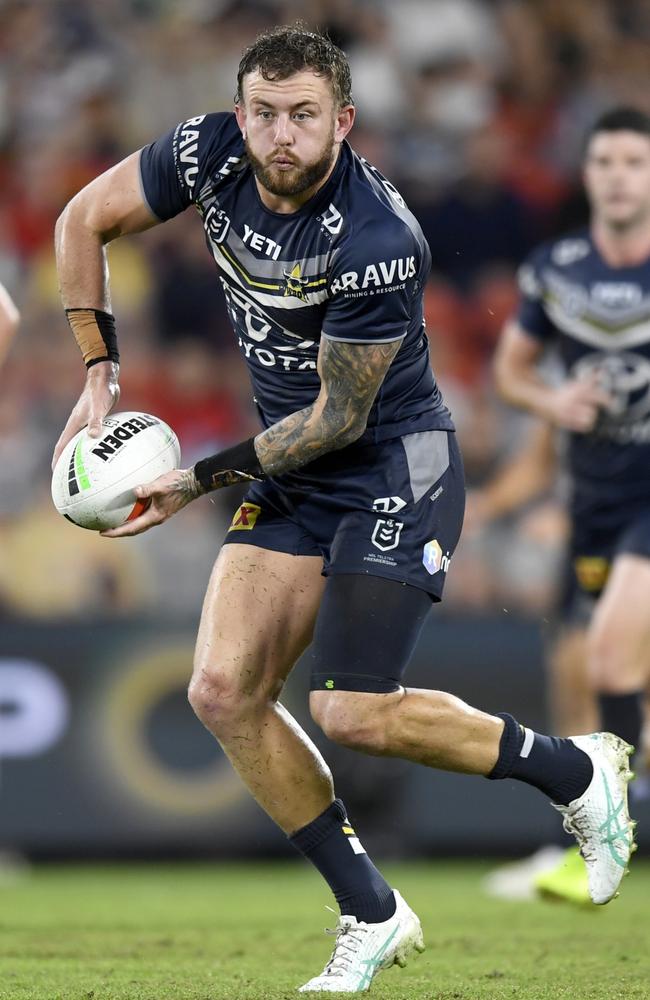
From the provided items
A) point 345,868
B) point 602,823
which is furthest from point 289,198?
point 602,823

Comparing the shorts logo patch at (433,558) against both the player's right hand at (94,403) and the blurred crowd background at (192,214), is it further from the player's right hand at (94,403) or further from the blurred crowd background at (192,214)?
the blurred crowd background at (192,214)

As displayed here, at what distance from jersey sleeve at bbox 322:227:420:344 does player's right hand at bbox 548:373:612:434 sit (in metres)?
2.66

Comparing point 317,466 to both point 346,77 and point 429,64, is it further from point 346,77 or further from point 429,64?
point 429,64

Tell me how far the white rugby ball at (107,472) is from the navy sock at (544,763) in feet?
4.28

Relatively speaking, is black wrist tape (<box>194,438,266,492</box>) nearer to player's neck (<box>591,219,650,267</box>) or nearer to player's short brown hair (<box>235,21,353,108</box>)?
player's short brown hair (<box>235,21,353,108</box>)

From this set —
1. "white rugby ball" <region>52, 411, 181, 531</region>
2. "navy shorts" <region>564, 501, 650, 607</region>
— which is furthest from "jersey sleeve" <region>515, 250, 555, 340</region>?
"white rugby ball" <region>52, 411, 181, 531</region>

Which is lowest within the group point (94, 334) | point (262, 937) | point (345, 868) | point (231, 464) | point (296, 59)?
point (262, 937)

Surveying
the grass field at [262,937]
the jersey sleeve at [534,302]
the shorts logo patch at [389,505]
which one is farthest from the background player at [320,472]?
the jersey sleeve at [534,302]

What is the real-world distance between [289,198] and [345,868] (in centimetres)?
198

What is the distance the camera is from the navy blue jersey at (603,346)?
23.5 ft

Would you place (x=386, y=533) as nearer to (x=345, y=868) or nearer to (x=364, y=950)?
(x=345, y=868)

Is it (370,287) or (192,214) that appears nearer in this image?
(370,287)

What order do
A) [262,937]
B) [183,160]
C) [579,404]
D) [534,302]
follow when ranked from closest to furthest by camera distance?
[183,160] < [262,937] < [579,404] < [534,302]

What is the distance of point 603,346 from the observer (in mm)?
7188
